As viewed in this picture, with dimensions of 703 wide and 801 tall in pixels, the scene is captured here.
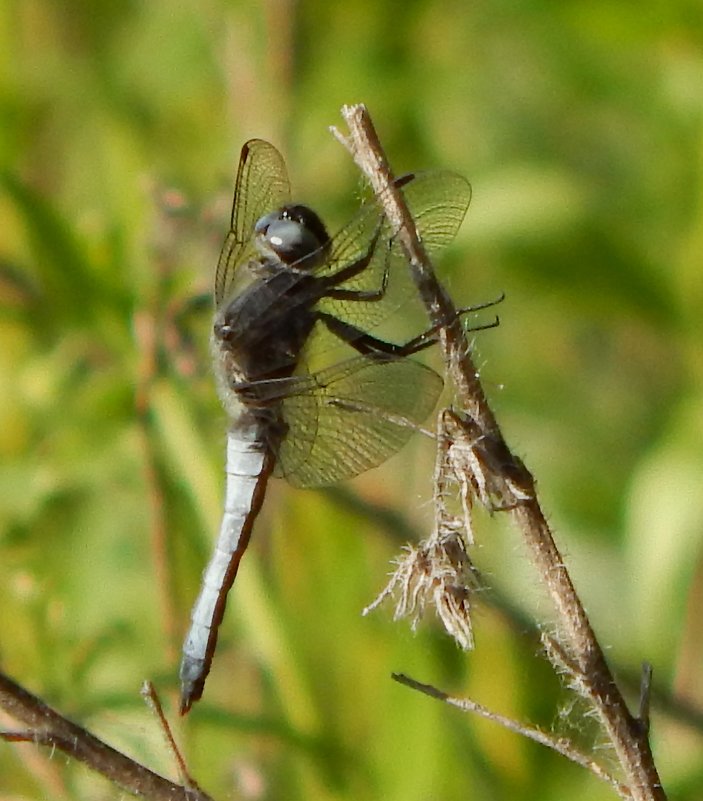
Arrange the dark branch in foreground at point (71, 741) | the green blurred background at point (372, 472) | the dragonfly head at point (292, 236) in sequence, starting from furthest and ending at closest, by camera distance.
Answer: the green blurred background at point (372, 472) → the dragonfly head at point (292, 236) → the dark branch in foreground at point (71, 741)

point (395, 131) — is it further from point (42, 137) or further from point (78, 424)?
point (78, 424)

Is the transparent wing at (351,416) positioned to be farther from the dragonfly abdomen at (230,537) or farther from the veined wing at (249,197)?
the veined wing at (249,197)

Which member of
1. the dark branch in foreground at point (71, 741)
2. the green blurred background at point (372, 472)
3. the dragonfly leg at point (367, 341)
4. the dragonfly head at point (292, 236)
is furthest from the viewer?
the green blurred background at point (372, 472)

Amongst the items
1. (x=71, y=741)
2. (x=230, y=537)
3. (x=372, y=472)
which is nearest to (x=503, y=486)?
(x=71, y=741)

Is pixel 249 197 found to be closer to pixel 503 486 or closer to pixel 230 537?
pixel 230 537

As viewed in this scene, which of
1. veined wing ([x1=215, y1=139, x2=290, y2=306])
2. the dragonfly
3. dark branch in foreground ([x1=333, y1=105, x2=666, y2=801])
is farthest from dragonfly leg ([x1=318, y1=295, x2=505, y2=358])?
dark branch in foreground ([x1=333, y1=105, x2=666, y2=801])

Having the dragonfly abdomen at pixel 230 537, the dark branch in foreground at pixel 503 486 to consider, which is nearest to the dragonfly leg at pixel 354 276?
the dragonfly abdomen at pixel 230 537
